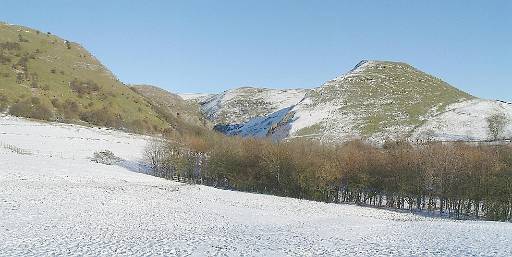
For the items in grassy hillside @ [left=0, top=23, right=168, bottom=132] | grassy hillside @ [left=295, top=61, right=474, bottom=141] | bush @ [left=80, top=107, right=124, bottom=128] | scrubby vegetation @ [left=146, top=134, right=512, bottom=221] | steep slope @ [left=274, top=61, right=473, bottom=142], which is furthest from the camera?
grassy hillside @ [left=295, top=61, right=474, bottom=141]

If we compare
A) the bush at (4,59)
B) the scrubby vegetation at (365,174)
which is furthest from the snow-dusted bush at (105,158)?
the bush at (4,59)

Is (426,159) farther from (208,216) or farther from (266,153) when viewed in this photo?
(208,216)

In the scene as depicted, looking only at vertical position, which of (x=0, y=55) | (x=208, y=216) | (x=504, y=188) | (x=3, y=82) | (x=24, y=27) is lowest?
(x=208, y=216)

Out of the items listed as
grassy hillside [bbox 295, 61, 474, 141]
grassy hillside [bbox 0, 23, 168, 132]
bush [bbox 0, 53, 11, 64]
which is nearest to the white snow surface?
grassy hillside [bbox 295, 61, 474, 141]

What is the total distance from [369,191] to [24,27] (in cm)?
11327

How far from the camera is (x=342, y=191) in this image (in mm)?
69188

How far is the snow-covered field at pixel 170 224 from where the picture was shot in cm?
2174

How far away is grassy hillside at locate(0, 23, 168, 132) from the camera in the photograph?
92250mm

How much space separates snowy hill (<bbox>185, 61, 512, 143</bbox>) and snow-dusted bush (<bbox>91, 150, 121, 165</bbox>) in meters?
65.2

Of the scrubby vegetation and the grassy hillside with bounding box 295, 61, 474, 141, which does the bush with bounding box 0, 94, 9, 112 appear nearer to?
the scrubby vegetation

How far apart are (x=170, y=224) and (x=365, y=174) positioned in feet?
136

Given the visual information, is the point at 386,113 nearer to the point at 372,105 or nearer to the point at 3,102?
the point at 372,105

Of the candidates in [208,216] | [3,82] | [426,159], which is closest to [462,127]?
[426,159]

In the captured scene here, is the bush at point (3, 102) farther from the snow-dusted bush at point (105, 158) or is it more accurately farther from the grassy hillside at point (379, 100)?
the grassy hillside at point (379, 100)
